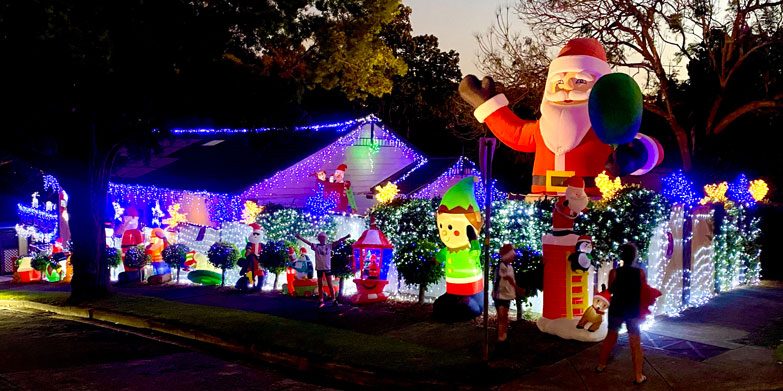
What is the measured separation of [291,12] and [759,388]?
38.0 feet

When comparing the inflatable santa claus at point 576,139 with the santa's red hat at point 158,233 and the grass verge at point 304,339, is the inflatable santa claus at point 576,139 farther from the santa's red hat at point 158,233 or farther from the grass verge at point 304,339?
the santa's red hat at point 158,233

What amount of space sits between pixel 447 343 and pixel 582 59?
16.4 feet

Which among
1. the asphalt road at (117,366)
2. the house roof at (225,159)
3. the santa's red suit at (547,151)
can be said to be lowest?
the asphalt road at (117,366)

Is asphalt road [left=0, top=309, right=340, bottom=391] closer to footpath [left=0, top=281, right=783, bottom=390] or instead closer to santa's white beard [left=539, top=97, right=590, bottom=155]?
footpath [left=0, top=281, right=783, bottom=390]

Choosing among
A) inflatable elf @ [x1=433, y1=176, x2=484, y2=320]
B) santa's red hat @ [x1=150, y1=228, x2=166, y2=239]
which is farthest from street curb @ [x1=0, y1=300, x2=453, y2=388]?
santa's red hat @ [x1=150, y1=228, x2=166, y2=239]

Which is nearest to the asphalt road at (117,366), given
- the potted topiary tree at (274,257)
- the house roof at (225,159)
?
the potted topiary tree at (274,257)

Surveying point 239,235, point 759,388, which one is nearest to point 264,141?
point 239,235

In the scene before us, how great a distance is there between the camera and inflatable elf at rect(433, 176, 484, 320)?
11852 millimetres

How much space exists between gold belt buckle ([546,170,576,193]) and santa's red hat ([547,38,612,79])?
1606 mm

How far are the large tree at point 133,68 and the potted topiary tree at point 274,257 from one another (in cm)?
293

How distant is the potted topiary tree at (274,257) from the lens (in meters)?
15.5

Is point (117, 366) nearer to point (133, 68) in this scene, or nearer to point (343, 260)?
point (343, 260)

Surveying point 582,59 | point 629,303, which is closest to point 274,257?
point 582,59

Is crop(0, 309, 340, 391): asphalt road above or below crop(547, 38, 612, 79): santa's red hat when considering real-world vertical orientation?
below
